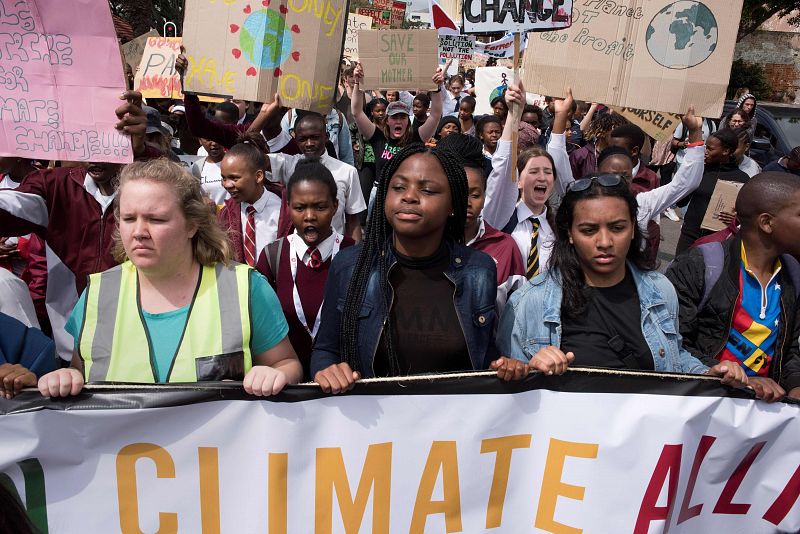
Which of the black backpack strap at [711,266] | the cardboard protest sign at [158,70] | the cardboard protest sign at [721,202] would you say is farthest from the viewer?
the cardboard protest sign at [158,70]

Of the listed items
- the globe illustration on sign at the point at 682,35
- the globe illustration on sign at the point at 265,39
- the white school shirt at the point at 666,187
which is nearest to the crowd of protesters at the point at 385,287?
the white school shirt at the point at 666,187

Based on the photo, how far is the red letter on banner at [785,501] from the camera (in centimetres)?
247

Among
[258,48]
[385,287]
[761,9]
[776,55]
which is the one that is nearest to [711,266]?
[385,287]

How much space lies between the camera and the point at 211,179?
489 cm

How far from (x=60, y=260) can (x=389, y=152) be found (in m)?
3.75

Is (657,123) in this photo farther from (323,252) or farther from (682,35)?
(323,252)

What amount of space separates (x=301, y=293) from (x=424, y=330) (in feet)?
3.27

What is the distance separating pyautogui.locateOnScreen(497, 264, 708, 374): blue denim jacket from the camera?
2490 mm

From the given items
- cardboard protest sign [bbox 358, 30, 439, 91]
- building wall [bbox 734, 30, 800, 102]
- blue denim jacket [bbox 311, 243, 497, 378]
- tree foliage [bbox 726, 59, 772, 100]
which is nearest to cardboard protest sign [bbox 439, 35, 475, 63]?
cardboard protest sign [bbox 358, 30, 439, 91]

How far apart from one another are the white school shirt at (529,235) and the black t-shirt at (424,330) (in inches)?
47.0

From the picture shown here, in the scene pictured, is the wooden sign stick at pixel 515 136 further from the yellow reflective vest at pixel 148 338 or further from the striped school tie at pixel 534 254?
the yellow reflective vest at pixel 148 338

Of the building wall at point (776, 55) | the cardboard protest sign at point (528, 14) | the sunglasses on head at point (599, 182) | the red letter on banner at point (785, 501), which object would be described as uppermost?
the building wall at point (776, 55)

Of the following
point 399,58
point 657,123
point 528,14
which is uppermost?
point 399,58

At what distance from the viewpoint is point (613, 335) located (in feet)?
8.16
